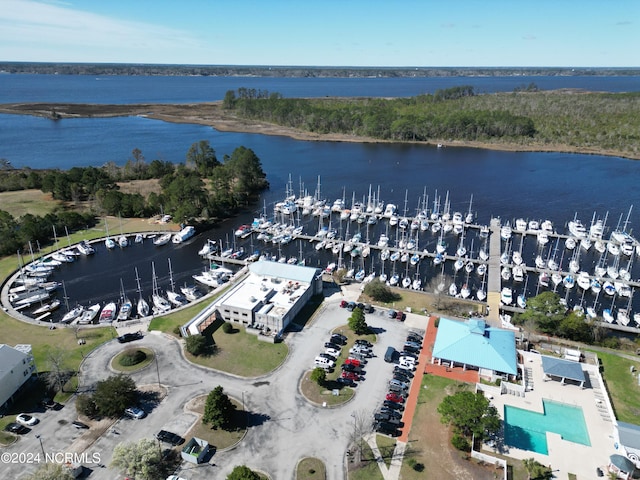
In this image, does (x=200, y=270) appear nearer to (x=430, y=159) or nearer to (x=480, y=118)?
(x=430, y=159)

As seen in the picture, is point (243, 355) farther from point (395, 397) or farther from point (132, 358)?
point (395, 397)

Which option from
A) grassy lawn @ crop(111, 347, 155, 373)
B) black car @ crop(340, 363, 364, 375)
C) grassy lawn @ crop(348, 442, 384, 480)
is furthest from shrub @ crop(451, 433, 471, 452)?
grassy lawn @ crop(111, 347, 155, 373)

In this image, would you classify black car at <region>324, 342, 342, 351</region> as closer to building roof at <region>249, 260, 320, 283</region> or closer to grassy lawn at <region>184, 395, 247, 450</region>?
building roof at <region>249, 260, 320, 283</region>

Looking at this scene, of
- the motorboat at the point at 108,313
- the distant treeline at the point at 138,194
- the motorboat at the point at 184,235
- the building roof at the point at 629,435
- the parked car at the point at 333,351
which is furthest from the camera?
the motorboat at the point at 184,235

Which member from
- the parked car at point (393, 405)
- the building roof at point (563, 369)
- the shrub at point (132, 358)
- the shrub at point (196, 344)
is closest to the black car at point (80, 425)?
Answer: the shrub at point (132, 358)

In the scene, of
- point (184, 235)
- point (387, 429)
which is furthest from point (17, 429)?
point (184, 235)

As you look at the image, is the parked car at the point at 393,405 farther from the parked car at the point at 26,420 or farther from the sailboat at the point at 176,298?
the sailboat at the point at 176,298
